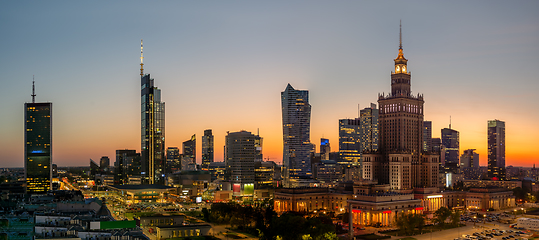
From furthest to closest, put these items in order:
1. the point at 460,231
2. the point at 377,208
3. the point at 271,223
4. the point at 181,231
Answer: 1. the point at 377,208
2. the point at 460,231
3. the point at 271,223
4. the point at 181,231

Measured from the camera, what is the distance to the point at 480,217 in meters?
185

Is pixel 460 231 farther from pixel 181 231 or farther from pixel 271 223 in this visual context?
pixel 181 231

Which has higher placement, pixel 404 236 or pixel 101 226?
pixel 101 226

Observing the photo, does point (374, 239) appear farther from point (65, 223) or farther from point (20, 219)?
point (20, 219)

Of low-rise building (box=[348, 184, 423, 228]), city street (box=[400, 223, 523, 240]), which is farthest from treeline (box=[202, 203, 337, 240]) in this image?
city street (box=[400, 223, 523, 240])

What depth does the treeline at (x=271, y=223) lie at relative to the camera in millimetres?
121688

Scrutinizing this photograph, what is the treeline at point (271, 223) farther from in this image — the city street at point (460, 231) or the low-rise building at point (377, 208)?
the city street at point (460, 231)

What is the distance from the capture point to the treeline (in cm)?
12169

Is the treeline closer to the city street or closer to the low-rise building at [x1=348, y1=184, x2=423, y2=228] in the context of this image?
the low-rise building at [x1=348, y1=184, x2=423, y2=228]

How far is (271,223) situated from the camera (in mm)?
132625

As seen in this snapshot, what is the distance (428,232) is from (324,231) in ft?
144

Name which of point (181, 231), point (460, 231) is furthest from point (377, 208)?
point (181, 231)

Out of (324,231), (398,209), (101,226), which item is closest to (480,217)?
(398,209)

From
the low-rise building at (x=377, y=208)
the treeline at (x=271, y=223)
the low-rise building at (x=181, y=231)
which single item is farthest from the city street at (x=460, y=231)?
the low-rise building at (x=181, y=231)
